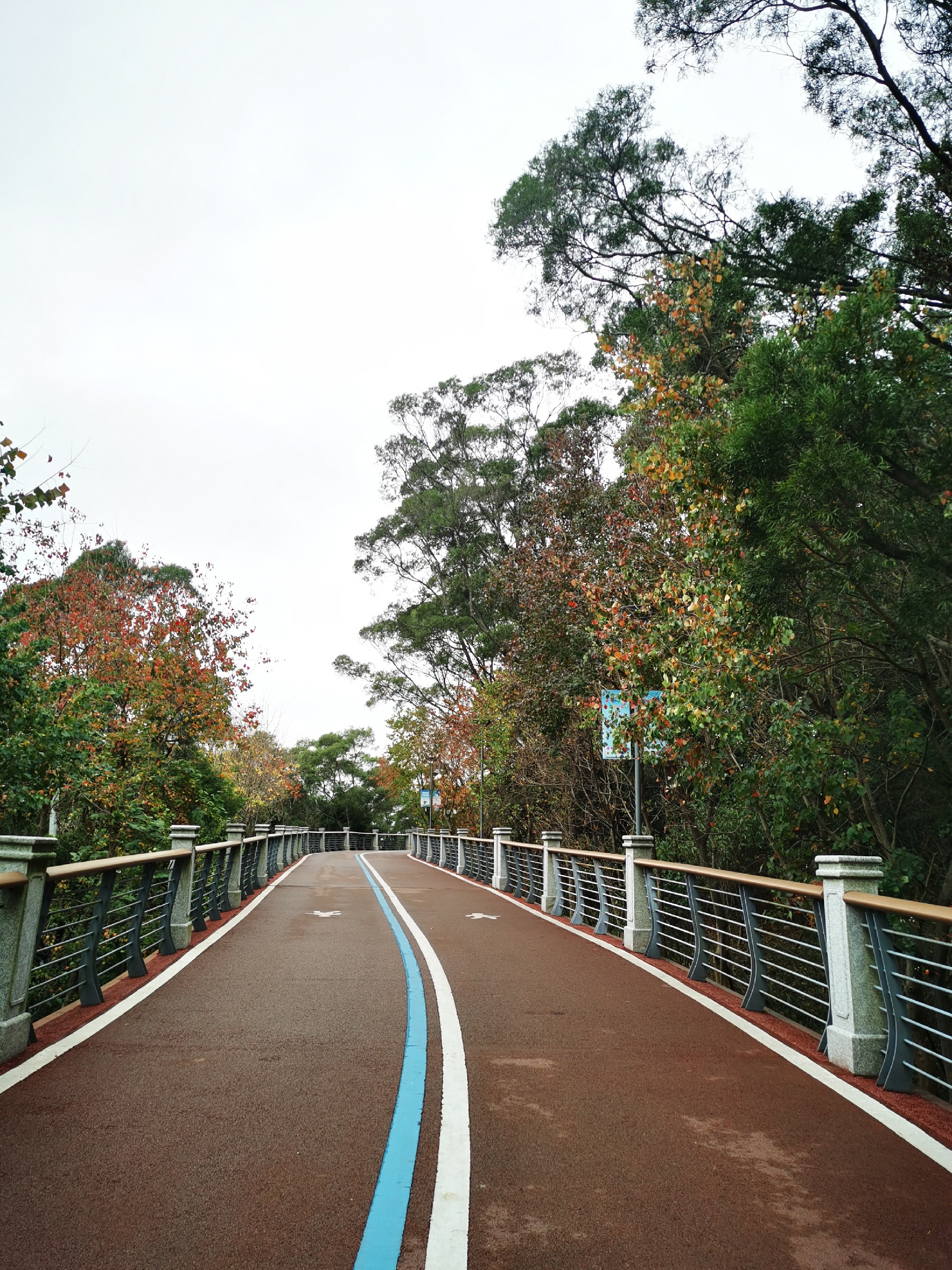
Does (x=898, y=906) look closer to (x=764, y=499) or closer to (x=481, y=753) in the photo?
(x=764, y=499)

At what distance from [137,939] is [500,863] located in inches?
542

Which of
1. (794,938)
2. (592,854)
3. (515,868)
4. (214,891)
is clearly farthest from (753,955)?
(515,868)

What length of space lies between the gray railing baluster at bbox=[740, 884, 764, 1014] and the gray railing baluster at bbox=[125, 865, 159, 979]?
5313 millimetres

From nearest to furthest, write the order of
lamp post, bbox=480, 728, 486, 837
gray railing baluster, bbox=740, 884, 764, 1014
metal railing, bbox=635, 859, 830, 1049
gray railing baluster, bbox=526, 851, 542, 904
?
metal railing, bbox=635, 859, 830, 1049 < gray railing baluster, bbox=740, 884, 764, 1014 < gray railing baluster, bbox=526, 851, 542, 904 < lamp post, bbox=480, 728, 486, 837

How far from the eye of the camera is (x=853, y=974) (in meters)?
5.78

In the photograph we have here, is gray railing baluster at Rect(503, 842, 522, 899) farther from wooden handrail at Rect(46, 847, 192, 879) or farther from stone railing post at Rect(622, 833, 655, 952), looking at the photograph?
wooden handrail at Rect(46, 847, 192, 879)

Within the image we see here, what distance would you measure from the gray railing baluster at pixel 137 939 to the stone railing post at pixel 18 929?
269 centimetres

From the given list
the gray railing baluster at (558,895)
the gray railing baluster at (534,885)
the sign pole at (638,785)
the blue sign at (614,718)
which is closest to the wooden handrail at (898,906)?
the blue sign at (614,718)

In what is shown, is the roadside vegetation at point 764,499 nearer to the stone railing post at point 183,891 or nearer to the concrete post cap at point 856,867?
the concrete post cap at point 856,867

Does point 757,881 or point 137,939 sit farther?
point 137,939

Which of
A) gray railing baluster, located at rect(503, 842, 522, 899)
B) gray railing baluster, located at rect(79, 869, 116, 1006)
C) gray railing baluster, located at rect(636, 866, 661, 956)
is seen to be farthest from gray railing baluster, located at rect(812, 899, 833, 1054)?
gray railing baluster, located at rect(503, 842, 522, 899)

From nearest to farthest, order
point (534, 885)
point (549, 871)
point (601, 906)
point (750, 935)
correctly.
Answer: point (750, 935) < point (601, 906) < point (549, 871) < point (534, 885)

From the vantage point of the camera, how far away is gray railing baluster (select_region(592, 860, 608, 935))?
12.5 meters

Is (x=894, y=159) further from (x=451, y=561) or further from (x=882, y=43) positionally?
(x=451, y=561)
